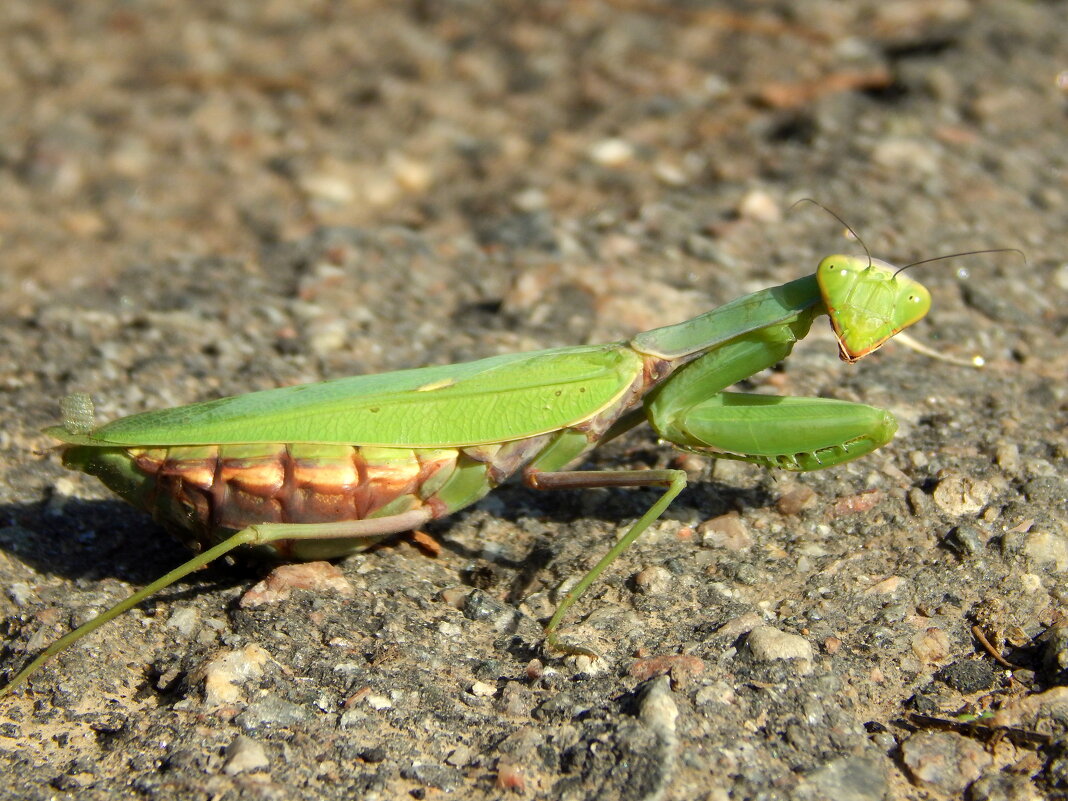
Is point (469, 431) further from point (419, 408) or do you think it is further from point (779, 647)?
point (779, 647)

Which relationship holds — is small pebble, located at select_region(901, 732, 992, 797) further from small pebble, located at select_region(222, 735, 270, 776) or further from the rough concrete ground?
small pebble, located at select_region(222, 735, 270, 776)

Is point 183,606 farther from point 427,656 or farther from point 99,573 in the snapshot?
point 427,656

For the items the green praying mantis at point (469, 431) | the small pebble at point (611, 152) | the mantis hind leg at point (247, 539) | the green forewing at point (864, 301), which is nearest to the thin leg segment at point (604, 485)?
the green praying mantis at point (469, 431)

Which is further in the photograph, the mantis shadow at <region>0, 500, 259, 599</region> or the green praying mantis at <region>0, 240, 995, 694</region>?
the mantis shadow at <region>0, 500, 259, 599</region>

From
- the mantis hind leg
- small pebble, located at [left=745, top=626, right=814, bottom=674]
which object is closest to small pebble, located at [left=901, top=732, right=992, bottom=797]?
small pebble, located at [left=745, top=626, right=814, bottom=674]

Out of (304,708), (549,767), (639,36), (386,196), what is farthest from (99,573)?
(639,36)

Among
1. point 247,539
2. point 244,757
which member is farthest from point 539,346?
point 244,757
